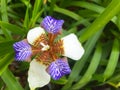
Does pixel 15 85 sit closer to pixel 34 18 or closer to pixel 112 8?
pixel 34 18

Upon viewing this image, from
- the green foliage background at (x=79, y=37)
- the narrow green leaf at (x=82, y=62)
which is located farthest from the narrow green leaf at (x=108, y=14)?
the narrow green leaf at (x=82, y=62)

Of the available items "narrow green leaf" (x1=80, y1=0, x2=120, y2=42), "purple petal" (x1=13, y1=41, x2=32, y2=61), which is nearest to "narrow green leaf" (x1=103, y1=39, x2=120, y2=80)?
"narrow green leaf" (x1=80, y1=0, x2=120, y2=42)

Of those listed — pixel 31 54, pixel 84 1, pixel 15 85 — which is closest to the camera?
pixel 31 54

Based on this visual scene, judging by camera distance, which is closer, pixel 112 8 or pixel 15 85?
pixel 112 8

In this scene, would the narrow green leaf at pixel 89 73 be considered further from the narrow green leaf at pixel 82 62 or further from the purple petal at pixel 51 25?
the purple petal at pixel 51 25

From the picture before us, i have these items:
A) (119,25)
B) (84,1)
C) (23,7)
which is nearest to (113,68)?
(119,25)

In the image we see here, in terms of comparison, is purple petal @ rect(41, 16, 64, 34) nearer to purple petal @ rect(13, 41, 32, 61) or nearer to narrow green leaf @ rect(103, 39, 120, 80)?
purple petal @ rect(13, 41, 32, 61)

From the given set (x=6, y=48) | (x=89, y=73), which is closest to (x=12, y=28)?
(x=6, y=48)
